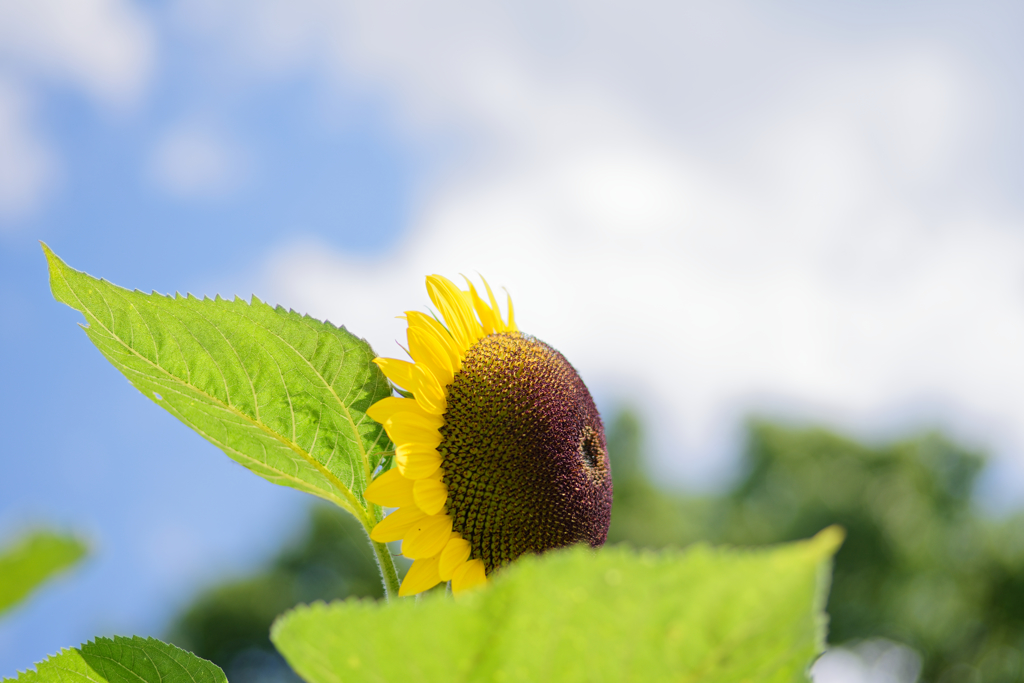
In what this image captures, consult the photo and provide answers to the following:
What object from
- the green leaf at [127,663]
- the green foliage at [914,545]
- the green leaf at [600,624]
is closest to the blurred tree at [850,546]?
the green foliage at [914,545]

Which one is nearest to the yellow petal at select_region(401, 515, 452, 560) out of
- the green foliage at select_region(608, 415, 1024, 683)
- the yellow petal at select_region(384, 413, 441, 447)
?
the yellow petal at select_region(384, 413, 441, 447)

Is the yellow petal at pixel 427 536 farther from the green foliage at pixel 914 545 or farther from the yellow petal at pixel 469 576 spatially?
the green foliage at pixel 914 545

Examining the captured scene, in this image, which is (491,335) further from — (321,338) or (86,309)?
(86,309)

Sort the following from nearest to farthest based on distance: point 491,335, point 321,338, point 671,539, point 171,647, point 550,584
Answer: point 550,584, point 171,647, point 321,338, point 491,335, point 671,539

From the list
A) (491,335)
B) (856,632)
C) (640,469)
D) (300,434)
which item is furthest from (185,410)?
(640,469)

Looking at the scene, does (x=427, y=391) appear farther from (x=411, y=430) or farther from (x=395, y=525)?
(x=395, y=525)

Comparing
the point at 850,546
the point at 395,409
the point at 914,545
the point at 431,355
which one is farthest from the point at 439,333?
the point at 914,545
